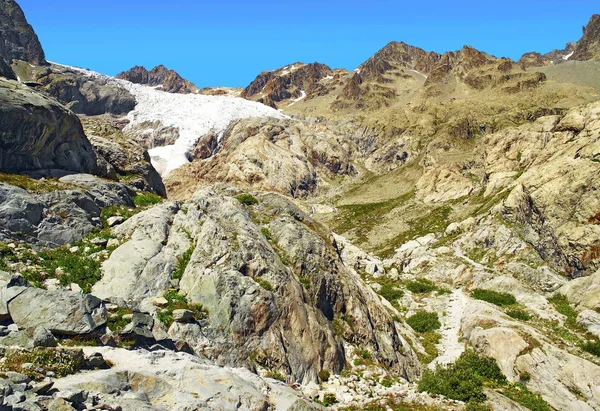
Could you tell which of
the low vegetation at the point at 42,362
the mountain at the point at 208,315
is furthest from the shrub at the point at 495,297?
the low vegetation at the point at 42,362

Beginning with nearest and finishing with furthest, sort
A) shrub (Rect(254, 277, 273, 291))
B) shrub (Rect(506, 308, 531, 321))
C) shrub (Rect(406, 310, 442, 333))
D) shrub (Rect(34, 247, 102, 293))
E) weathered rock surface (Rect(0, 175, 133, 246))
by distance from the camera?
1. shrub (Rect(34, 247, 102, 293))
2. shrub (Rect(254, 277, 273, 291))
3. weathered rock surface (Rect(0, 175, 133, 246))
4. shrub (Rect(506, 308, 531, 321))
5. shrub (Rect(406, 310, 442, 333))

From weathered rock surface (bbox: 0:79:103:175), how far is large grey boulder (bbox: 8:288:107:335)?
1801cm

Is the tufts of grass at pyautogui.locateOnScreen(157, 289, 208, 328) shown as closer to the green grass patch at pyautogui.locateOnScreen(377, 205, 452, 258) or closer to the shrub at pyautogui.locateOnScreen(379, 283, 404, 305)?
the shrub at pyautogui.locateOnScreen(379, 283, 404, 305)

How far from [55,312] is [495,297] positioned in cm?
5232

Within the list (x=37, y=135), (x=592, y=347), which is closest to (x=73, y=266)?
(x=37, y=135)

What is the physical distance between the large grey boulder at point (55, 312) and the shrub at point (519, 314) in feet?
142

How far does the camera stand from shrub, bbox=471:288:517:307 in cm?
5192

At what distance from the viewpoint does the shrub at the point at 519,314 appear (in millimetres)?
44844

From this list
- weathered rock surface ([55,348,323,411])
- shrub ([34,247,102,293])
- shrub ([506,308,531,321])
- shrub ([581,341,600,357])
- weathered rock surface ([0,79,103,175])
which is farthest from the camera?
shrub ([506,308,531,321])

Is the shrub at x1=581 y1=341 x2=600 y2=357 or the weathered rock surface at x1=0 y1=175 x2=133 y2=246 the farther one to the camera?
the shrub at x1=581 y1=341 x2=600 y2=357

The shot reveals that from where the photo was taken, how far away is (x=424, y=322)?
4672 centimetres

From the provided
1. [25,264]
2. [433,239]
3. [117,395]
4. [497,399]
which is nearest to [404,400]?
[497,399]

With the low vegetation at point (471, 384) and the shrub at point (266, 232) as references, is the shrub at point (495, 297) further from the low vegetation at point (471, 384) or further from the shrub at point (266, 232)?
the shrub at point (266, 232)

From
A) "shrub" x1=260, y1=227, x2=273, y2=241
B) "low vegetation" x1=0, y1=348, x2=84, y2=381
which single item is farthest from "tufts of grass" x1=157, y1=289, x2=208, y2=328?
"shrub" x1=260, y1=227, x2=273, y2=241
